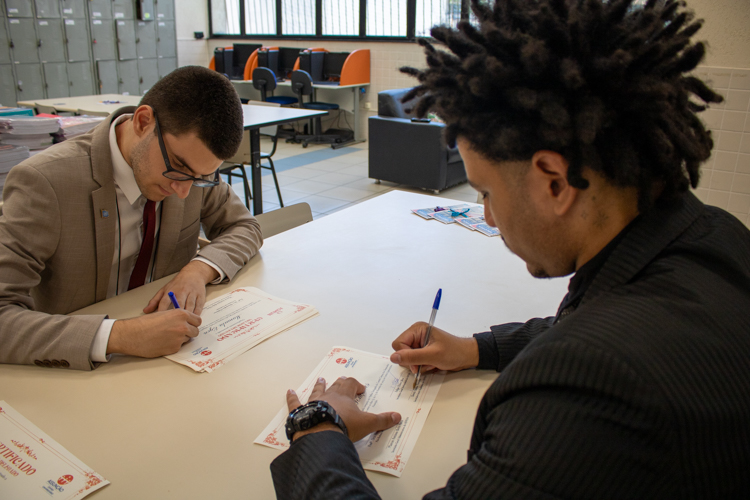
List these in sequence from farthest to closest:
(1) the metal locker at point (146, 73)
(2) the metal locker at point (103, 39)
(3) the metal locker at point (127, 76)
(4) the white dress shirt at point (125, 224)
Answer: (1) the metal locker at point (146, 73) → (3) the metal locker at point (127, 76) → (2) the metal locker at point (103, 39) → (4) the white dress shirt at point (125, 224)

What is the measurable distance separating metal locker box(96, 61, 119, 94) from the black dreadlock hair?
805 cm

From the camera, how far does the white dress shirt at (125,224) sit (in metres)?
1.46

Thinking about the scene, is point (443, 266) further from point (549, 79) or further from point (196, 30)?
point (196, 30)

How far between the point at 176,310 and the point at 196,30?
351 inches

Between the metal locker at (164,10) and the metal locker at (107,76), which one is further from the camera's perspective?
the metal locker at (164,10)

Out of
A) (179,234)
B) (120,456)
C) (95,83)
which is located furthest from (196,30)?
(120,456)

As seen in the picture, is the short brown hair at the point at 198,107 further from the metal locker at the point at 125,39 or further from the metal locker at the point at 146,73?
the metal locker at the point at 146,73

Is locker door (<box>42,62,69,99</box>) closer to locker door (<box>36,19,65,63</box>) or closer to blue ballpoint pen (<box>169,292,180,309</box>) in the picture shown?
locker door (<box>36,19,65,63</box>)

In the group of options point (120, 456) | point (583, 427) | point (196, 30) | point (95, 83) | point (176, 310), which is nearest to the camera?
point (583, 427)

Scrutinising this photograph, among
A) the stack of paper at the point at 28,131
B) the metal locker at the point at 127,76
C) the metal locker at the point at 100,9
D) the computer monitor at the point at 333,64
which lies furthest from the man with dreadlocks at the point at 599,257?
the metal locker at the point at 127,76

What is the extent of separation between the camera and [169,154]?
4.58ft

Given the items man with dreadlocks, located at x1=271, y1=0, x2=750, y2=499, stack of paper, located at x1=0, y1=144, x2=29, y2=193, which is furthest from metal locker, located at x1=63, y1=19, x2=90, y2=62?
man with dreadlocks, located at x1=271, y1=0, x2=750, y2=499

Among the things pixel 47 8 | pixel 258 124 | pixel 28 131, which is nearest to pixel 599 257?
pixel 28 131

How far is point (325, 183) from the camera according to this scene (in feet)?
19.2
